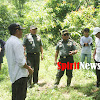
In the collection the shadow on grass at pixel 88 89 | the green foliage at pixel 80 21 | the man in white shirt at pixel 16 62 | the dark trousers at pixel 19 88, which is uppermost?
the green foliage at pixel 80 21

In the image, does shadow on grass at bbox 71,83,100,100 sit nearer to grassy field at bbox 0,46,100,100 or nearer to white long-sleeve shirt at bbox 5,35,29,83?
grassy field at bbox 0,46,100,100

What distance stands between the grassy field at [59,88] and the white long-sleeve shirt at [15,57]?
1.20 metres

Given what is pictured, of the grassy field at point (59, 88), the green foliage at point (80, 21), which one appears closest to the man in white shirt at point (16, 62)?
the grassy field at point (59, 88)

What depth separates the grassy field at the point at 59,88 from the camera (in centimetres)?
327

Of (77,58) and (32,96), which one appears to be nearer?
(32,96)

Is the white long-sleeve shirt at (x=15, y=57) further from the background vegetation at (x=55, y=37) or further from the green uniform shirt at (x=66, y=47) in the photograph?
the green uniform shirt at (x=66, y=47)

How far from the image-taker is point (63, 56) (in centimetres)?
361

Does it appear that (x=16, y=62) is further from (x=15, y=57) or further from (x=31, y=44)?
(x=31, y=44)

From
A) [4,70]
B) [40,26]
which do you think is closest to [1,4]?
[40,26]

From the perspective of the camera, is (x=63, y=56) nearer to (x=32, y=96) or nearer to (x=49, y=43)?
(x=32, y=96)

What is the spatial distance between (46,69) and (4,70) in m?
1.80

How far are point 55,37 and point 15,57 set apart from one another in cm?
789

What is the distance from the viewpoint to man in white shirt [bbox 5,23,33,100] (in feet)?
6.89

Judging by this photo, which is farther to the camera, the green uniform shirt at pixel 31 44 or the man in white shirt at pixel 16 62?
the green uniform shirt at pixel 31 44
